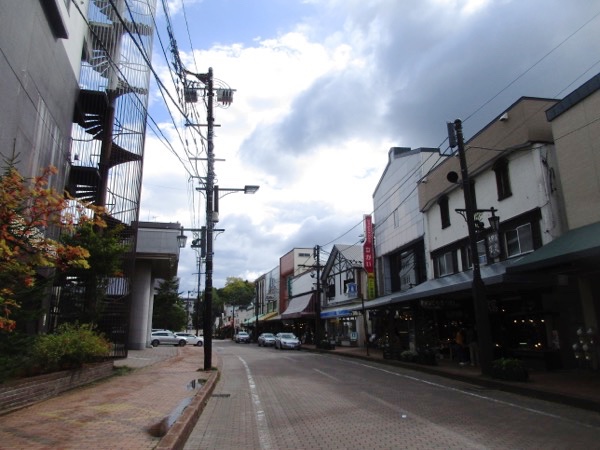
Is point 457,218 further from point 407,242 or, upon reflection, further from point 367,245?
point 367,245

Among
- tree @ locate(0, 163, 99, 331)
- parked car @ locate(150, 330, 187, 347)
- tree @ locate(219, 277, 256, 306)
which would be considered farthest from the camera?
tree @ locate(219, 277, 256, 306)

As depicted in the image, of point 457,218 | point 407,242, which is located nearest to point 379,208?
point 407,242

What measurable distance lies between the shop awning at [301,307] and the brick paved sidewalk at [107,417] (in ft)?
111

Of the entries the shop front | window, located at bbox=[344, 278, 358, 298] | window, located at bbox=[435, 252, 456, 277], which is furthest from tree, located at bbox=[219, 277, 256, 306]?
window, located at bbox=[435, 252, 456, 277]

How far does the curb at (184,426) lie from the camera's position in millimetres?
→ 6426

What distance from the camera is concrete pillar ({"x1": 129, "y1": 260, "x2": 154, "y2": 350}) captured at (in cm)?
3045

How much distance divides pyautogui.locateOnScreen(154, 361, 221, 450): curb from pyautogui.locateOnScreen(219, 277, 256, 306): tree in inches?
3594

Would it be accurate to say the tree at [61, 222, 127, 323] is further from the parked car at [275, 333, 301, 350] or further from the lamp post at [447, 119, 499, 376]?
the parked car at [275, 333, 301, 350]

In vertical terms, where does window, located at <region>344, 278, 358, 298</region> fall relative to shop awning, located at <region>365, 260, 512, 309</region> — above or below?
above

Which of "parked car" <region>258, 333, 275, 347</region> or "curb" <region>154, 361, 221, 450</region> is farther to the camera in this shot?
"parked car" <region>258, 333, 275, 347</region>

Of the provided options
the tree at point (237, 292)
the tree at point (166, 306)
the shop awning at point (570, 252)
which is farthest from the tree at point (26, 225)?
the tree at point (237, 292)

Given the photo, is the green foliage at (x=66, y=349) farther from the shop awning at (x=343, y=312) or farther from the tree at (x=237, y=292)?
the tree at (x=237, y=292)

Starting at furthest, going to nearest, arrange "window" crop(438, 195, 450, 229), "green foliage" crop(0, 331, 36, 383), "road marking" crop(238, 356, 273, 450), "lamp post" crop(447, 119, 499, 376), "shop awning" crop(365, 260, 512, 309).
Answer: "window" crop(438, 195, 450, 229) < "shop awning" crop(365, 260, 512, 309) < "lamp post" crop(447, 119, 499, 376) < "green foliage" crop(0, 331, 36, 383) < "road marking" crop(238, 356, 273, 450)

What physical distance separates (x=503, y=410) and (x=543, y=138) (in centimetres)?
1115
